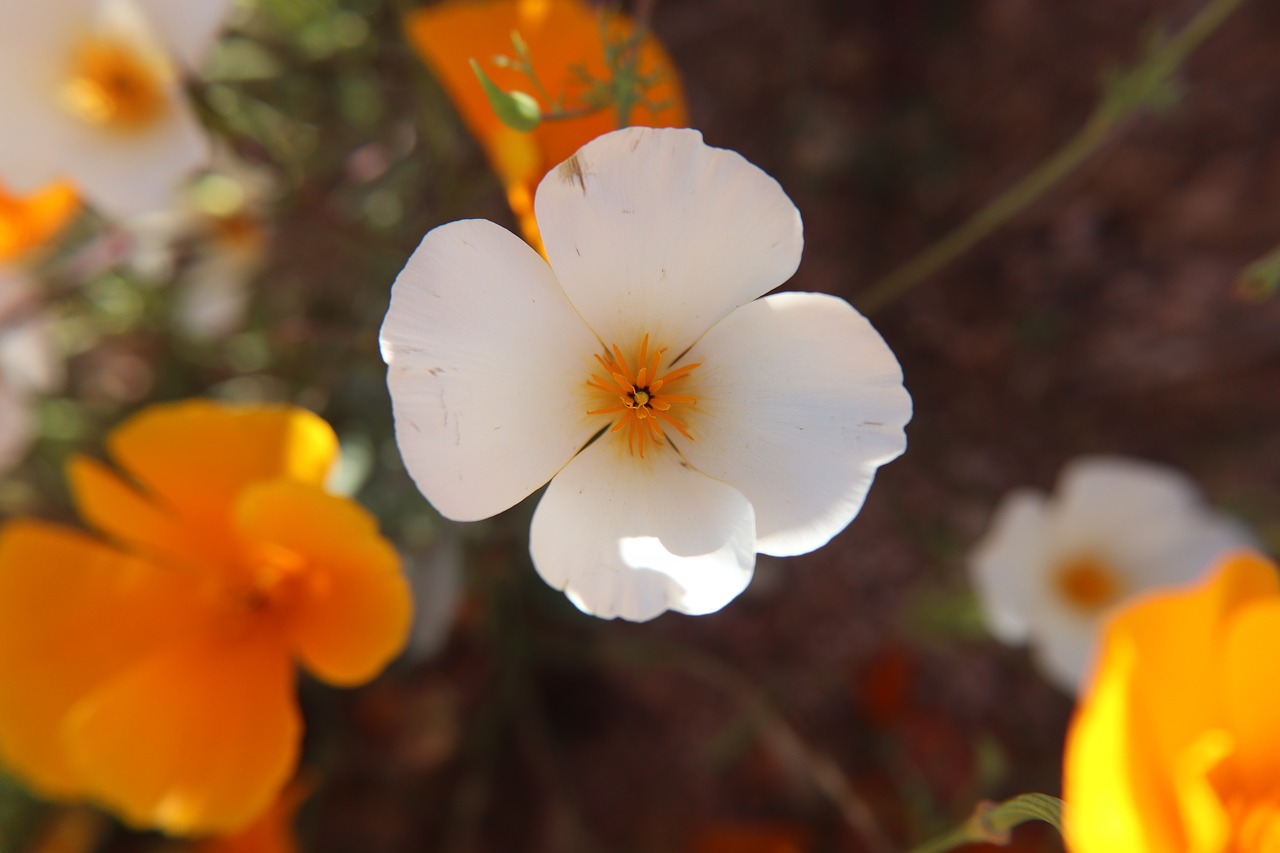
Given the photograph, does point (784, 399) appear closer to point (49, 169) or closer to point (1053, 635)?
point (1053, 635)

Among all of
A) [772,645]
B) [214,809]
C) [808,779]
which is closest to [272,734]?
[214,809]

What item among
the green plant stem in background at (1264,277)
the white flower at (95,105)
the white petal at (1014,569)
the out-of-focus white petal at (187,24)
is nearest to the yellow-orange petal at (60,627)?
the white flower at (95,105)

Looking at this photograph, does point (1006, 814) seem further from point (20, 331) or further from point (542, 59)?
point (20, 331)

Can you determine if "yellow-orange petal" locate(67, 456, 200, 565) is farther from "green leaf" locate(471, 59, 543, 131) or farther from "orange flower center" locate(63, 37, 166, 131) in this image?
"green leaf" locate(471, 59, 543, 131)

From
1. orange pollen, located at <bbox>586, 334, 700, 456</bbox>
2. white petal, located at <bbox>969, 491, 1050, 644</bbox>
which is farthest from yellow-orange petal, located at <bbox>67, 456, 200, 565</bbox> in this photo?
white petal, located at <bbox>969, 491, 1050, 644</bbox>

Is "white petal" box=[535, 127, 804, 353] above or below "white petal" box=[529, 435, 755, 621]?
above

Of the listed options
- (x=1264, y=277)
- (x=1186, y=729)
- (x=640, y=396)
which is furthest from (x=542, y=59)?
(x=1186, y=729)

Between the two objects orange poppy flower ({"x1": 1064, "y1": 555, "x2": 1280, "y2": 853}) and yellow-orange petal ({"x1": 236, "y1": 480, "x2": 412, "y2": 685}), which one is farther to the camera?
yellow-orange petal ({"x1": 236, "y1": 480, "x2": 412, "y2": 685})
